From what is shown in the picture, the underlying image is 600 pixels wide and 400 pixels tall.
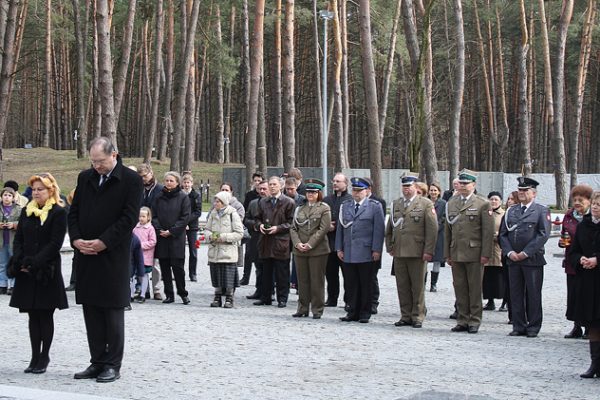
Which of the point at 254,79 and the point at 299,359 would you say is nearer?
the point at 299,359

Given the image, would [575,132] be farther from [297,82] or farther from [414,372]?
[414,372]

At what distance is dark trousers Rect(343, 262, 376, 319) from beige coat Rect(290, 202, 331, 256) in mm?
486

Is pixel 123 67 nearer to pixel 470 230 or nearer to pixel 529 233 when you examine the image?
pixel 470 230

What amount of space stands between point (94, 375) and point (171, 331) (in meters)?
3.22

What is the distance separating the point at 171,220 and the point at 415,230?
14.0ft

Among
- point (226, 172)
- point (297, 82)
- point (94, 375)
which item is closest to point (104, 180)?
point (94, 375)

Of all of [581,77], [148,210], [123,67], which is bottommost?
[148,210]

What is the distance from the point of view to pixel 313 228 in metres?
14.4

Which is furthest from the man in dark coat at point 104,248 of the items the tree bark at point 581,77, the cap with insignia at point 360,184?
the tree bark at point 581,77

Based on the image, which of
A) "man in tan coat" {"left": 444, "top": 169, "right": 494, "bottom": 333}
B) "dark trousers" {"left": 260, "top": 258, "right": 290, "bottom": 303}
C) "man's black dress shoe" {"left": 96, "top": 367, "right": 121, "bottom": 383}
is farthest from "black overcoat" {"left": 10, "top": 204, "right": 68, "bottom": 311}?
"dark trousers" {"left": 260, "top": 258, "right": 290, "bottom": 303}

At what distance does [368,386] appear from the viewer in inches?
348

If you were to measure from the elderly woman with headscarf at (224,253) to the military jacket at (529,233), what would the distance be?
4.31 meters

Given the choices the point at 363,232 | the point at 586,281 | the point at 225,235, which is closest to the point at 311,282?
the point at 363,232

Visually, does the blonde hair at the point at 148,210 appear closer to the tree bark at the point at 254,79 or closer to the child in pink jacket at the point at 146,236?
the child in pink jacket at the point at 146,236
